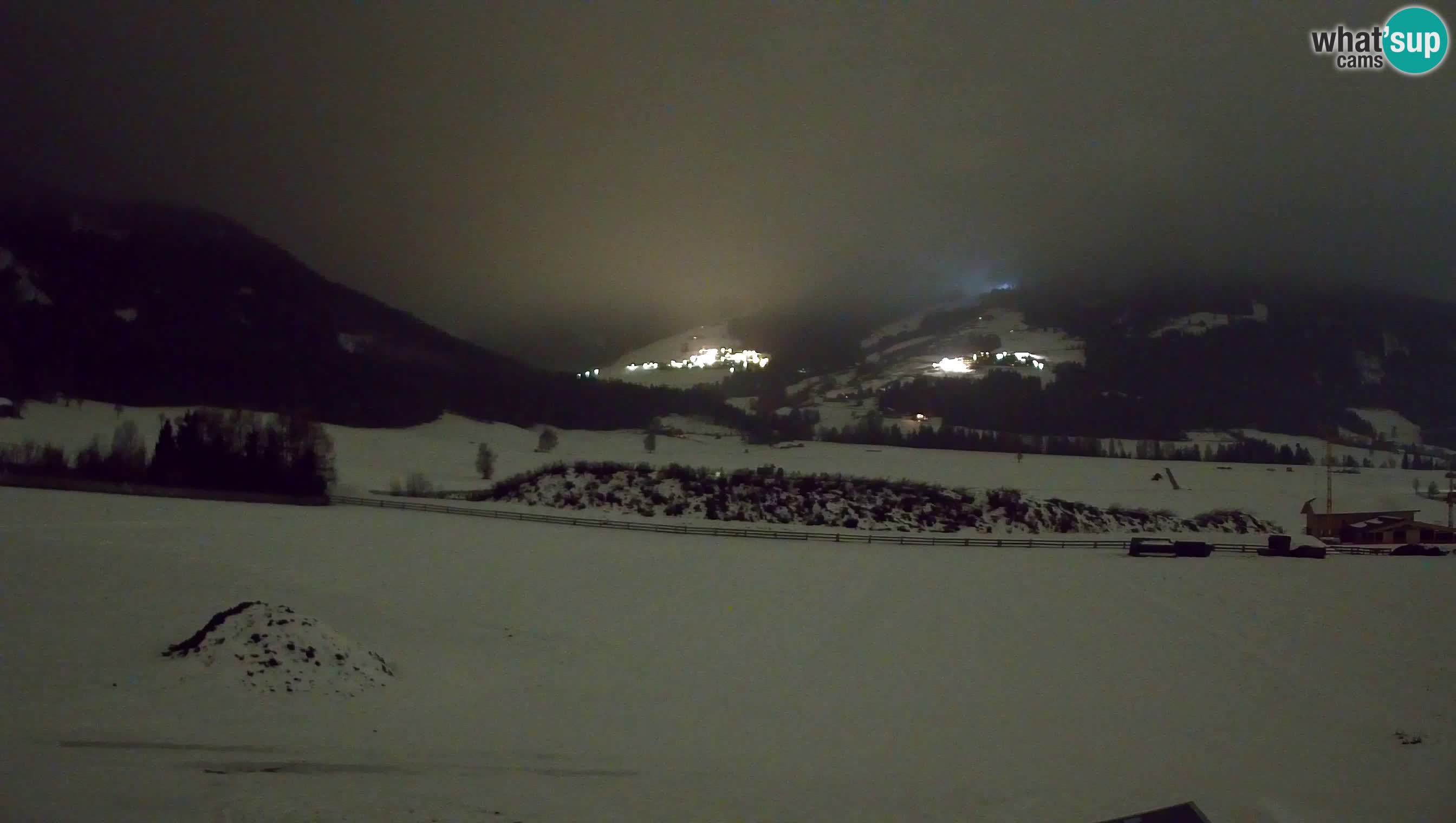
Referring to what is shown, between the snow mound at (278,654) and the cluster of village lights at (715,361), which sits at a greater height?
the cluster of village lights at (715,361)

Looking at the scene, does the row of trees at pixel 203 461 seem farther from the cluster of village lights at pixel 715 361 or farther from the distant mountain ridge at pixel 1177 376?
the cluster of village lights at pixel 715 361

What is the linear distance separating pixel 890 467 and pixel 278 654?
55687mm

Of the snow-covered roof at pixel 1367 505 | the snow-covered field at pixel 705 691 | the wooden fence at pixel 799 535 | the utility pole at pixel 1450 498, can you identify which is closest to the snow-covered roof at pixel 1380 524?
the snow-covered roof at pixel 1367 505

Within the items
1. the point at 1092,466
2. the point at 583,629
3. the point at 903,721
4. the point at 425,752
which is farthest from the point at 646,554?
the point at 1092,466

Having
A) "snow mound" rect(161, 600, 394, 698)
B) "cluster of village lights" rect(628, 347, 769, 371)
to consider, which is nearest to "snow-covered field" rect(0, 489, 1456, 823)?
"snow mound" rect(161, 600, 394, 698)

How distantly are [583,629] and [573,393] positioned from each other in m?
86.9

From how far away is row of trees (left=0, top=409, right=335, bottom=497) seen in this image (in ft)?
141

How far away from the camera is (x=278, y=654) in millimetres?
13383

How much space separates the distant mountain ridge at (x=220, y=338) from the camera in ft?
268

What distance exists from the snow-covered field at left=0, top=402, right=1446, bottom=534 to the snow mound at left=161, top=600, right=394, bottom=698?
38.7 meters

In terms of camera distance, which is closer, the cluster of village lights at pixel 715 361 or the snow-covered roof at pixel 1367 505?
the snow-covered roof at pixel 1367 505

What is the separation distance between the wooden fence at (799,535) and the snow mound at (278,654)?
24.3 meters

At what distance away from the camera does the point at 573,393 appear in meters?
106

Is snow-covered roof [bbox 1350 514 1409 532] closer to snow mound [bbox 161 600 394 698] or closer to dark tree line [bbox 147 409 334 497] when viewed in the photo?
snow mound [bbox 161 600 394 698]
